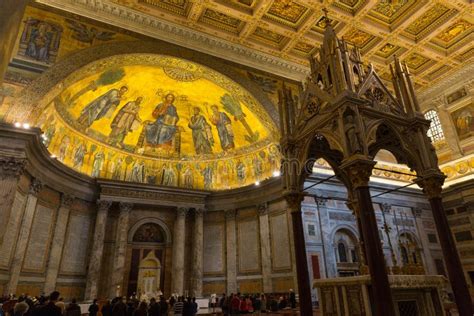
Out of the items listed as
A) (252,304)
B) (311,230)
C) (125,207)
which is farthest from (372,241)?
(125,207)

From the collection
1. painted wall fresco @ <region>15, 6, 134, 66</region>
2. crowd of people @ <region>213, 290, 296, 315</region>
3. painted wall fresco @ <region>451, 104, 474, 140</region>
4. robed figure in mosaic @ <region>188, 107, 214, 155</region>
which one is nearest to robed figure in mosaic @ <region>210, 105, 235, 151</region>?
robed figure in mosaic @ <region>188, 107, 214, 155</region>

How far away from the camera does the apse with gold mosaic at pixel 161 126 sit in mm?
16484

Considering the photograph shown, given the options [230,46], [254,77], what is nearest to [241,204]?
[254,77]

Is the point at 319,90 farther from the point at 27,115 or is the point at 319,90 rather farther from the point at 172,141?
the point at 172,141

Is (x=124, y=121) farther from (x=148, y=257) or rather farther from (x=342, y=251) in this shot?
(x=342, y=251)

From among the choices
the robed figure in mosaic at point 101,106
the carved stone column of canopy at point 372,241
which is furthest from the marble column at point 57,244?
the carved stone column of canopy at point 372,241

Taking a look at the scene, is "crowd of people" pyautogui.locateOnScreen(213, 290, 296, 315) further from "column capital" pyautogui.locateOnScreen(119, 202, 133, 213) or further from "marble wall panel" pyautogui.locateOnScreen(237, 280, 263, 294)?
"column capital" pyautogui.locateOnScreen(119, 202, 133, 213)

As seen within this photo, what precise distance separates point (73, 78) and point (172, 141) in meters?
8.07

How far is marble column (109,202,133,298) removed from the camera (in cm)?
1700

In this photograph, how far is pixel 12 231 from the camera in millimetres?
12805

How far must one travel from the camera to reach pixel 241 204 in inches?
784

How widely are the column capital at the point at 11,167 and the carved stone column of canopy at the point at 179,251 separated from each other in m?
9.57

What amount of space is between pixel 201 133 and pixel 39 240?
35.1ft

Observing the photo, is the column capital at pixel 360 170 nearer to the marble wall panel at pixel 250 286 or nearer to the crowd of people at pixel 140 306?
the crowd of people at pixel 140 306
